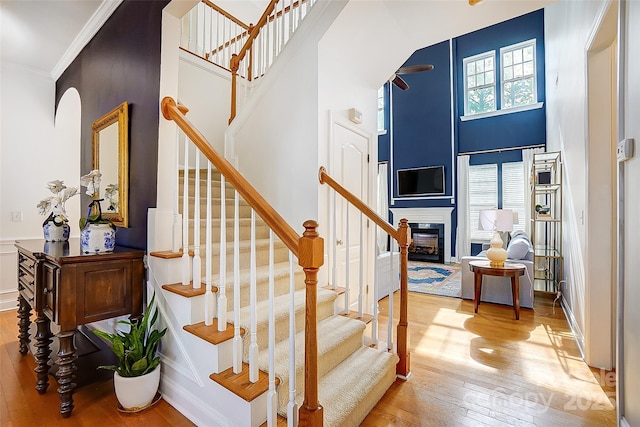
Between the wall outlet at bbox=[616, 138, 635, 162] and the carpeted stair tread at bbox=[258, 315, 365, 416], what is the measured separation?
176cm

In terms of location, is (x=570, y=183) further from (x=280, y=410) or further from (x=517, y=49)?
(x=517, y=49)

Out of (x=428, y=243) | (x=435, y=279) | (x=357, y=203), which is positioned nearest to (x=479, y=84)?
(x=428, y=243)

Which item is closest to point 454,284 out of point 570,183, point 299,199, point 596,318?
point 570,183

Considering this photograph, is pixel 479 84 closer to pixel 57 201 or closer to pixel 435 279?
pixel 435 279

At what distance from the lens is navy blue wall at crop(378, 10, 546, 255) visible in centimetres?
654

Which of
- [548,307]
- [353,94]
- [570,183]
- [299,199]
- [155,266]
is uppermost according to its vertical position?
[353,94]

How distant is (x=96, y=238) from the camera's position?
6.40 ft

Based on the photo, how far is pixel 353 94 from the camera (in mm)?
3184

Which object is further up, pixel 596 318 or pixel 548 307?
pixel 596 318

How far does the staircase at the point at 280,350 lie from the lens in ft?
4.92

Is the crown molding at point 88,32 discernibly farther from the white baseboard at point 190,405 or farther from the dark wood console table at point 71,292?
the white baseboard at point 190,405

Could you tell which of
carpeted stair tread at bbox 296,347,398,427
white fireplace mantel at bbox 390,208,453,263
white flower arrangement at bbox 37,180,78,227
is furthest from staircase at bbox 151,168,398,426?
white fireplace mantel at bbox 390,208,453,263

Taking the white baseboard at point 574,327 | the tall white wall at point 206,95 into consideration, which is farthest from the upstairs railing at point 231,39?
the white baseboard at point 574,327

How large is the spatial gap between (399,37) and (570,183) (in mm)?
2551
